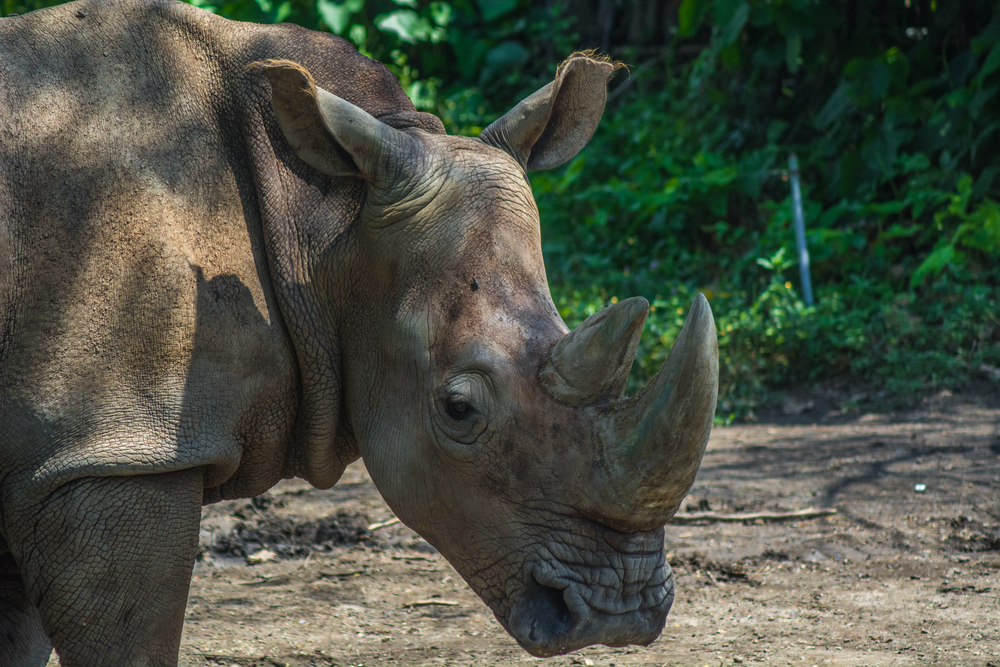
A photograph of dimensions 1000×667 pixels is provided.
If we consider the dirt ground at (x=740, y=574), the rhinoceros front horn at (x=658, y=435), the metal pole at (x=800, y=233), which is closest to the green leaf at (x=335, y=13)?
the metal pole at (x=800, y=233)

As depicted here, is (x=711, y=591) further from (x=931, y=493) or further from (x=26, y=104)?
(x=26, y=104)

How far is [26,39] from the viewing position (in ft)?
8.82

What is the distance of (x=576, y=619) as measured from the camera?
242 centimetres

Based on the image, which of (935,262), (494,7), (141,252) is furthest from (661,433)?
(494,7)

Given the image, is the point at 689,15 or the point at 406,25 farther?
the point at 406,25

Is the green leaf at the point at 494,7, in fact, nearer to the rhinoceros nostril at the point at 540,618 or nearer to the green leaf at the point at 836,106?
the green leaf at the point at 836,106

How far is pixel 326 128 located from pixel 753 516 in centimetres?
306

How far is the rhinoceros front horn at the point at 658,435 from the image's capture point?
91.6 inches

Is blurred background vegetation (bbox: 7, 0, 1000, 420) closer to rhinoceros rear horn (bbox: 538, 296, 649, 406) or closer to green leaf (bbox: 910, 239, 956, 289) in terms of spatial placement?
green leaf (bbox: 910, 239, 956, 289)

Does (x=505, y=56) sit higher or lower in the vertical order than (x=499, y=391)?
higher

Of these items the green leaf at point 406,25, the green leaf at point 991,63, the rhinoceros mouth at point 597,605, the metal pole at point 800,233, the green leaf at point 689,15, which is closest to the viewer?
the rhinoceros mouth at point 597,605

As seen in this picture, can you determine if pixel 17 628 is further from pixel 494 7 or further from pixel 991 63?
pixel 494 7

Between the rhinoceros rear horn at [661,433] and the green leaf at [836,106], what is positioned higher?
the green leaf at [836,106]

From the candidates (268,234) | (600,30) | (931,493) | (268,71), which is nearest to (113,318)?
(268,234)
